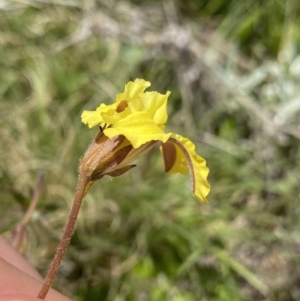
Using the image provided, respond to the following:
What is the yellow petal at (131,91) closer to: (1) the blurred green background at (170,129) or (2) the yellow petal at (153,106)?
(2) the yellow petal at (153,106)

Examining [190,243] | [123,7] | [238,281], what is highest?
[123,7]

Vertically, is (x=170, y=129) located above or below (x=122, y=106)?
below

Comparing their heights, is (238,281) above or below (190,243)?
below

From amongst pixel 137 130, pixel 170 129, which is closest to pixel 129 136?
pixel 137 130

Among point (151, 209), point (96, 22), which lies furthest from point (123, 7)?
point (151, 209)

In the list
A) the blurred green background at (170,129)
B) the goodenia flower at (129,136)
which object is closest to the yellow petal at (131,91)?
the goodenia flower at (129,136)

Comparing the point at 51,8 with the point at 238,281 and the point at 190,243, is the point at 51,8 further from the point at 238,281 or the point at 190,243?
the point at 238,281

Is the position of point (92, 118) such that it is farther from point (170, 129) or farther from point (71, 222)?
point (170, 129)
